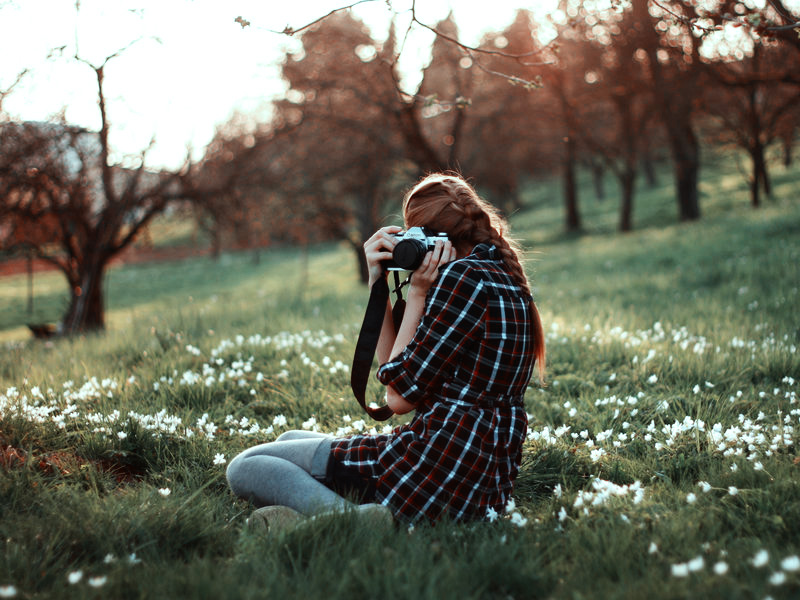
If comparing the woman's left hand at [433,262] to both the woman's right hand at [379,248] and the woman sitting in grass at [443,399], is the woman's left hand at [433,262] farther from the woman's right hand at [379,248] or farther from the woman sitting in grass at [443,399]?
the woman's right hand at [379,248]

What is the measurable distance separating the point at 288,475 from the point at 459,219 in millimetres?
1525

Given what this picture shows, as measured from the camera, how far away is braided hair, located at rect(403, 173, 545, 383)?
2.95 m

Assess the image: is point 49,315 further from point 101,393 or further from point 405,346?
point 405,346

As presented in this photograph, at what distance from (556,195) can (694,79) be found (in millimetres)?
36120

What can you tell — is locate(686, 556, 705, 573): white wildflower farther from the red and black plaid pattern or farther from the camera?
the camera

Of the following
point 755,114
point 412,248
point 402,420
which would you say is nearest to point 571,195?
point 755,114

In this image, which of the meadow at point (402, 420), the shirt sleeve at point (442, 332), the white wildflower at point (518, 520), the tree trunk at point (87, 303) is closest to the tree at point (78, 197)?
the tree trunk at point (87, 303)

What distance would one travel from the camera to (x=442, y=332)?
8.80 ft

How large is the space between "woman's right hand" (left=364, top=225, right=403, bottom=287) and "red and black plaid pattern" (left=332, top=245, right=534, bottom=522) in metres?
0.37

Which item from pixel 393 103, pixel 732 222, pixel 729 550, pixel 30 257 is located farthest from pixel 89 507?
pixel 732 222

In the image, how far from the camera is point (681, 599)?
2.06 meters

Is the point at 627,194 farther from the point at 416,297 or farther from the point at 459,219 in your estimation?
the point at 416,297

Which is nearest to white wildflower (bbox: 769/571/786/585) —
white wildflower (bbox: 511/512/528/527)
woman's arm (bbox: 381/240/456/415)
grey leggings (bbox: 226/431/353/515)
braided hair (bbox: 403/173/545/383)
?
white wildflower (bbox: 511/512/528/527)

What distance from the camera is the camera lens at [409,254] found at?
108 inches
